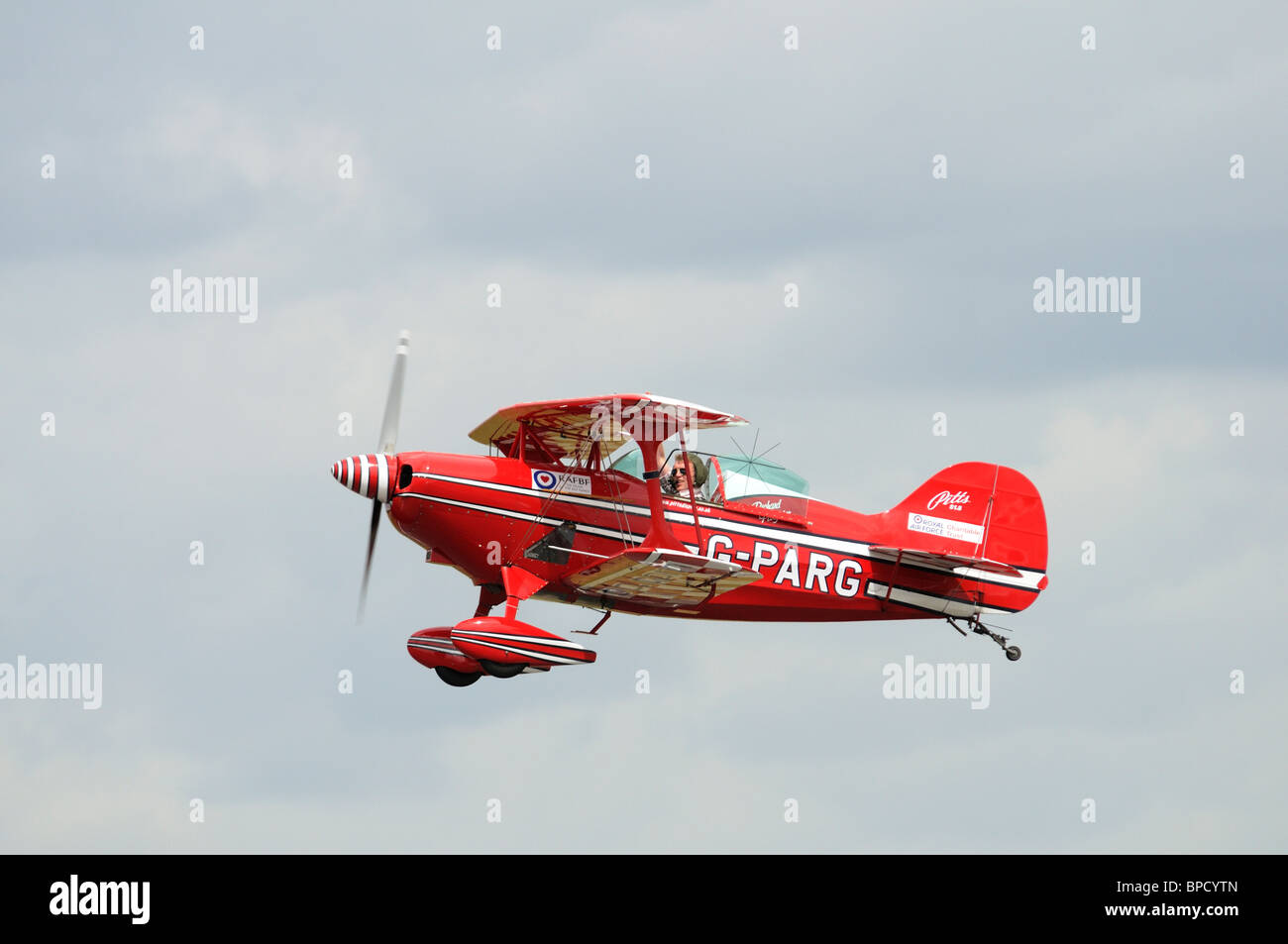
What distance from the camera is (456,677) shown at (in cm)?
3130

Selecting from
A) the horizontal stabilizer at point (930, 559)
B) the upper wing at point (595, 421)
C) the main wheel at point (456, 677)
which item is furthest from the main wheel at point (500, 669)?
the horizontal stabilizer at point (930, 559)

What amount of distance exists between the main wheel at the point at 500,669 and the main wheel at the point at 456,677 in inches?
58.1

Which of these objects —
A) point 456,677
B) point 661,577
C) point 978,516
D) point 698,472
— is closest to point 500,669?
point 456,677

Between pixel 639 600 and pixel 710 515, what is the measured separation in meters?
1.69

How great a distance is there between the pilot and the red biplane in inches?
1.0

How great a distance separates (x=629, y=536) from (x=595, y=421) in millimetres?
1943

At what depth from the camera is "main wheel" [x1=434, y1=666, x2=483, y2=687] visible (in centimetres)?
3122

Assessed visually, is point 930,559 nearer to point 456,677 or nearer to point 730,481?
point 730,481

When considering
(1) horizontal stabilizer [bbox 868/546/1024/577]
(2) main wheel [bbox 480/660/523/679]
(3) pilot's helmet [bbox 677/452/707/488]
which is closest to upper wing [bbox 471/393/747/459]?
(3) pilot's helmet [bbox 677/452/707/488]

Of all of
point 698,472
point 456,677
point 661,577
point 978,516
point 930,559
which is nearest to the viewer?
point 661,577

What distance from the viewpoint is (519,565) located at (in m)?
30.5

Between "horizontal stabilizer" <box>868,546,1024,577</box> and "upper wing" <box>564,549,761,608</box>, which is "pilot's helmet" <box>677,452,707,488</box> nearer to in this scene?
"upper wing" <box>564,549,761,608</box>
